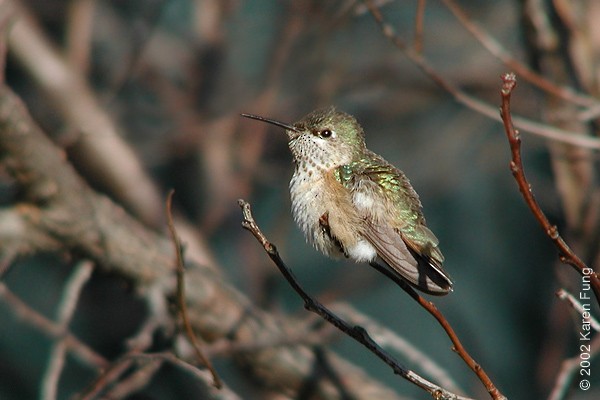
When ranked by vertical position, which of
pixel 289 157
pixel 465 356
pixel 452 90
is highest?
pixel 289 157

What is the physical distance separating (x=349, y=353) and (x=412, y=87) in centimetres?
299

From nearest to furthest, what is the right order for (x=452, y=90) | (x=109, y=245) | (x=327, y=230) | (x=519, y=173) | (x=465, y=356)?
(x=519, y=173) < (x=465, y=356) < (x=327, y=230) < (x=452, y=90) < (x=109, y=245)

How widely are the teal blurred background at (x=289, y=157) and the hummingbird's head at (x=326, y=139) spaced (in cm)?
156

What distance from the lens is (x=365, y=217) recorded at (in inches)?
110

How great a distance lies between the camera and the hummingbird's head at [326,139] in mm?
3066

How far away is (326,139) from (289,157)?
2.88 metres

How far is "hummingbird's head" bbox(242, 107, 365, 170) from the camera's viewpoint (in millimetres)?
3066

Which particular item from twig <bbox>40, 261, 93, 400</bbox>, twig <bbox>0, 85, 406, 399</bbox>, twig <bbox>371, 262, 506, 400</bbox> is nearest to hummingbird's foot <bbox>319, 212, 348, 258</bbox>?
twig <bbox>371, 262, 506, 400</bbox>

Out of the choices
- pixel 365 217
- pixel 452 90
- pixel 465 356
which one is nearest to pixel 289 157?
pixel 452 90

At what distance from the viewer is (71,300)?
11.5 feet

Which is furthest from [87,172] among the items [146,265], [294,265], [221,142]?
[294,265]

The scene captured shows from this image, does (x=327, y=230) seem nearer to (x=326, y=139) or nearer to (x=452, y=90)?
(x=326, y=139)

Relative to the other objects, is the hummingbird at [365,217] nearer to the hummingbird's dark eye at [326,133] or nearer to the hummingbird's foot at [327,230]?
the hummingbird's foot at [327,230]

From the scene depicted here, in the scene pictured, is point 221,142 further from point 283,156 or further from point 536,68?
point 536,68
